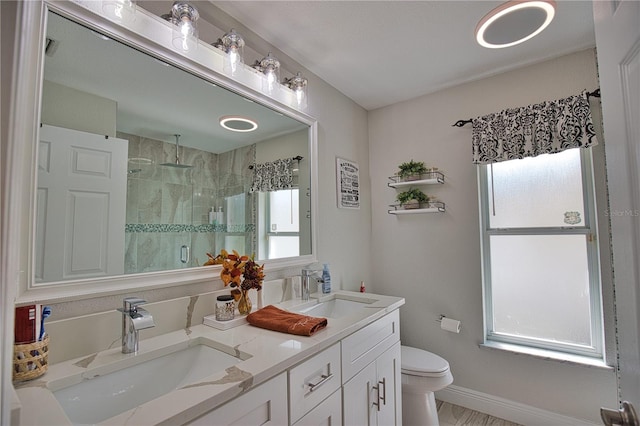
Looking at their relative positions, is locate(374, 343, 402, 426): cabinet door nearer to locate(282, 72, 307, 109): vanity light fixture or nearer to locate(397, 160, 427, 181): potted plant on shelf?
locate(397, 160, 427, 181): potted plant on shelf

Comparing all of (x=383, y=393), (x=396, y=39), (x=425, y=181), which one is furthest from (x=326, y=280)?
(x=396, y=39)

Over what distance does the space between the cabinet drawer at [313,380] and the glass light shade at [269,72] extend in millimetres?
1378

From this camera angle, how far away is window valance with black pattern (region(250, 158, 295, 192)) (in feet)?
5.49

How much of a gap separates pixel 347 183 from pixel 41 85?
1.83 meters

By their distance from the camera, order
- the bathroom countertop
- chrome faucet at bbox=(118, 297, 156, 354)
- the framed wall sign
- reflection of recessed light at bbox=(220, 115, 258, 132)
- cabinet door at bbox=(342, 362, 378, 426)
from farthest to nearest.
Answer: the framed wall sign
reflection of recessed light at bbox=(220, 115, 258, 132)
cabinet door at bbox=(342, 362, 378, 426)
chrome faucet at bbox=(118, 297, 156, 354)
the bathroom countertop

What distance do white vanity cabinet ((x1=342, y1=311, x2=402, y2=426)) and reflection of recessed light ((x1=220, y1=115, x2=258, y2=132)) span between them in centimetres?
118

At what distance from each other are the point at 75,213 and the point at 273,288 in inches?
38.2

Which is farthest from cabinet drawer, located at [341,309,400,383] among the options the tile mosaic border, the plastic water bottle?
the tile mosaic border

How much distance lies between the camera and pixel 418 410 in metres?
1.86

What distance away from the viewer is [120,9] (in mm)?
1087

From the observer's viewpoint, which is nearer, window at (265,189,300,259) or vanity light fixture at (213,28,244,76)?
vanity light fixture at (213,28,244,76)

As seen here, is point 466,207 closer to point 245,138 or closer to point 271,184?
point 271,184

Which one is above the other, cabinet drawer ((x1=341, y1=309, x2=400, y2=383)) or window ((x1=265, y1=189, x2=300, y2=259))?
window ((x1=265, y1=189, x2=300, y2=259))

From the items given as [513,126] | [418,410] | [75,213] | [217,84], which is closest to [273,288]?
[75,213]
